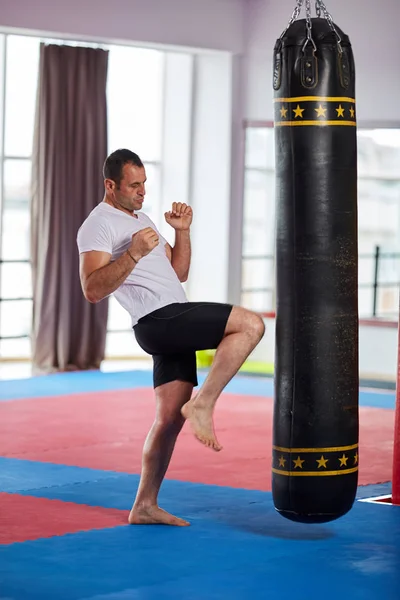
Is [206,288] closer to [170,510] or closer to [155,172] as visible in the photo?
[155,172]

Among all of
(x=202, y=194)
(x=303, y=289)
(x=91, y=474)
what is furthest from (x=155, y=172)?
(x=303, y=289)

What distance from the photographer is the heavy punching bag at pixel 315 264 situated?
4.34 meters

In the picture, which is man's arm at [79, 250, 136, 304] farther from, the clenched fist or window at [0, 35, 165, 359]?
window at [0, 35, 165, 359]

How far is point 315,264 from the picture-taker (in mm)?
4348

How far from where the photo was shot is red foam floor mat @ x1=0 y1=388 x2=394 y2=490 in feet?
21.0

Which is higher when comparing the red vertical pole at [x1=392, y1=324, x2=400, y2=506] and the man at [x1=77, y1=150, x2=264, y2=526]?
the man at [x1=77, y1=150, x2=264, y2=526]

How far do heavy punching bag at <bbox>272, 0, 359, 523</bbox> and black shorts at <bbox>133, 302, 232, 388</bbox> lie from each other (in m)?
0.32

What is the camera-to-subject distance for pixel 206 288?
37.9ft

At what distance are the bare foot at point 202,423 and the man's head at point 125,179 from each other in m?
0.92

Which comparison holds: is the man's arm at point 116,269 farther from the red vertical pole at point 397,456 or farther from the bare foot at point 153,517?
the red vertical pole at point 397,456

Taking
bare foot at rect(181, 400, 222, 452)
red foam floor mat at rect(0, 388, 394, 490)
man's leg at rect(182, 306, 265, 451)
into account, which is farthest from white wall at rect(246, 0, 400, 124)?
bare foot at rect(181, 400, 222, 452)

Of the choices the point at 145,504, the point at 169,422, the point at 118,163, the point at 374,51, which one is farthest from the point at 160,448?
the point at 374,51

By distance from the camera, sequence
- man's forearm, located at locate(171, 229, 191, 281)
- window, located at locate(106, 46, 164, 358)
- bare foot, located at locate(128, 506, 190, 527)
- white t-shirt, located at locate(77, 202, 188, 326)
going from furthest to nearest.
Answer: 1. window, located at locate(106, 46, 164, 358)
2. man's forearm, located at locate(171, 229, 191, 281)
3. bare foot, located at locate(128, 506, 190, 527)
4. white t-shirt, located at locate(77, 202, 188, 326)

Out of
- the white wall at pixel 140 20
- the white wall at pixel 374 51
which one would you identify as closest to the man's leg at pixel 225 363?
the white wall at pixel 140 20
